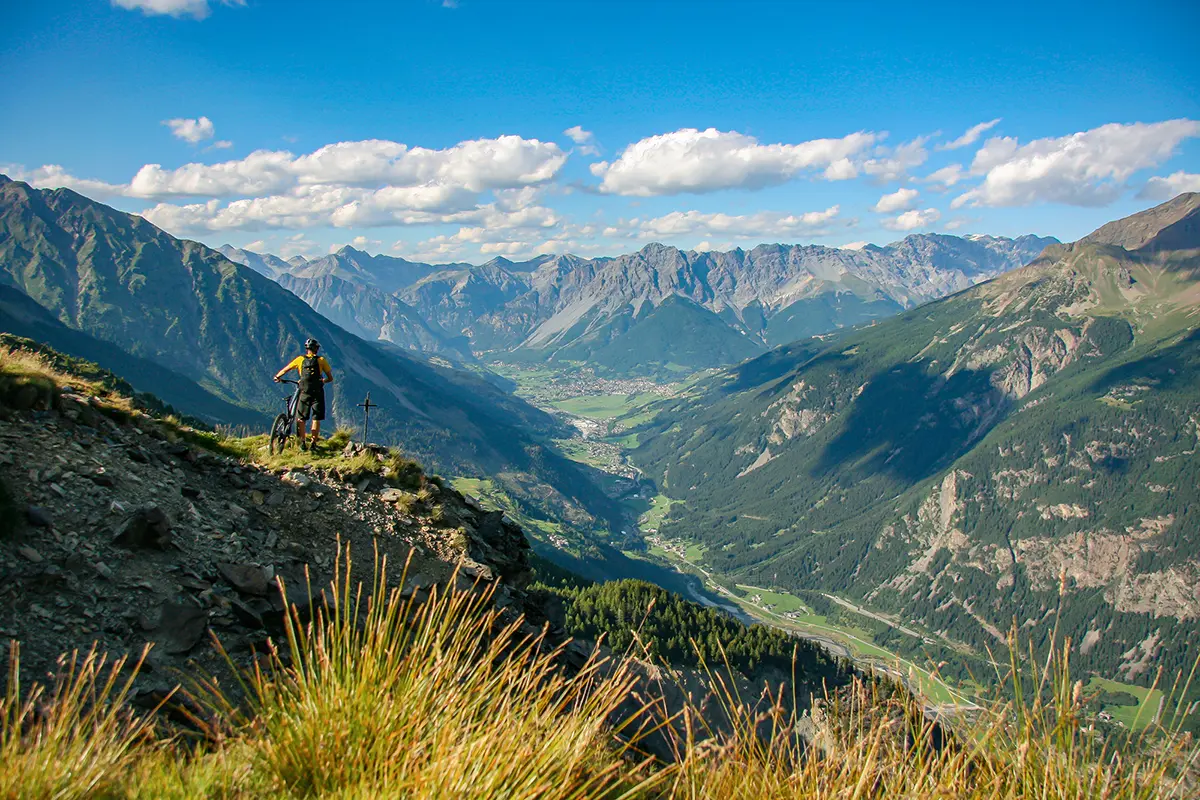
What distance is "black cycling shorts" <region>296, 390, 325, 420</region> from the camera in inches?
779

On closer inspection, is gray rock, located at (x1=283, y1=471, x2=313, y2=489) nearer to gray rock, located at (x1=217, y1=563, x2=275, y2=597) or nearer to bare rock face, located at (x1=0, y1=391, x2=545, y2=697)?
bare rock face, located at (x1=0, y1=391, x2=545, y2=697)

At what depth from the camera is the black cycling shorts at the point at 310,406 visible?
1978cm

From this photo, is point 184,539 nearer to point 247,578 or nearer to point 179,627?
point 247,578

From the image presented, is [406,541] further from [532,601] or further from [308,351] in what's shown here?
[308,351]

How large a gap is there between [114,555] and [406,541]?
6.17 metres

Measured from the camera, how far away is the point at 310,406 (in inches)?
788

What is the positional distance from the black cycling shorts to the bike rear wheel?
15.9 inches

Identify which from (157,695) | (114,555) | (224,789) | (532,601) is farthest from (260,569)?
(224,789)

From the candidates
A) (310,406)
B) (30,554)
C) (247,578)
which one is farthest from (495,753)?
(310,406)

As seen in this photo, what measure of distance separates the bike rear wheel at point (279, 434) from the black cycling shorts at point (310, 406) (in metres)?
0.40

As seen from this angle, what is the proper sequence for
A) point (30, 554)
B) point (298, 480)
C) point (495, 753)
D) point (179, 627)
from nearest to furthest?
point (495, 753), point (30, 554), point (179, 627), point (298, 480)

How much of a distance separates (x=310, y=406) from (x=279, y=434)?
1224 millimetres

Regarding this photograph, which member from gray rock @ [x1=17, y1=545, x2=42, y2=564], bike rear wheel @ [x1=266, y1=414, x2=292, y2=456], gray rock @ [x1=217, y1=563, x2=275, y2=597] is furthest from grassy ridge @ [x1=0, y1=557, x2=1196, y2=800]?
bike rear wheel @ [x1=266, y1=414, x2=292, y2=456]

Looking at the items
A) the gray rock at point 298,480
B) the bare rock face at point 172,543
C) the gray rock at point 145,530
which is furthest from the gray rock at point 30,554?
the gray rock at point 298,480
